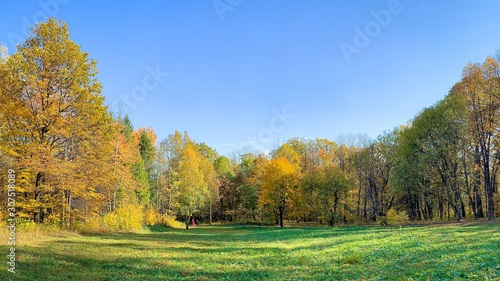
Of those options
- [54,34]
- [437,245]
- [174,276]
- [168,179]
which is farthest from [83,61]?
[168,179]

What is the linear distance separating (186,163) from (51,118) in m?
29.4

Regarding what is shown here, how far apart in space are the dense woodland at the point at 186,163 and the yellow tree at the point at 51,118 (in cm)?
7

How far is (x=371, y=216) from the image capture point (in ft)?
169

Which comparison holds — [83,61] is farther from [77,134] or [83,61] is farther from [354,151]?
[354,151]

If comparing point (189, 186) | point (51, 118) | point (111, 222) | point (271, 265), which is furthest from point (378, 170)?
point (51, 118)

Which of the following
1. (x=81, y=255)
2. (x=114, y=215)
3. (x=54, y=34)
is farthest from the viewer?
(x=114, y=215)

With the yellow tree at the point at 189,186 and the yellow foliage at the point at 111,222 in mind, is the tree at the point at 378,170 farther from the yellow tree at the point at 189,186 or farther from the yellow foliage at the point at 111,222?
the yellow foliage at the point at 111,222

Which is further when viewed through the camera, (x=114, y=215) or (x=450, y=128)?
(x=450, y=128)

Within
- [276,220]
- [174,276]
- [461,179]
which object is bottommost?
[276,220]

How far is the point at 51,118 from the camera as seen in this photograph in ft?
63.4

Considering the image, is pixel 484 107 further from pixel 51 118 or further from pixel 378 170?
pixel 51 118

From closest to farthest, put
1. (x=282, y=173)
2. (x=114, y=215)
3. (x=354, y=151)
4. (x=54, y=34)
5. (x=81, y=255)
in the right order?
(x=81, y=255) → (x=54, y=34) → (x=114, y=215) → (x=282, y=173) → (x=354, y=151)

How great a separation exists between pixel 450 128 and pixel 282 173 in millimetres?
22685

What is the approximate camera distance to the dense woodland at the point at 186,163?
19062 mm
